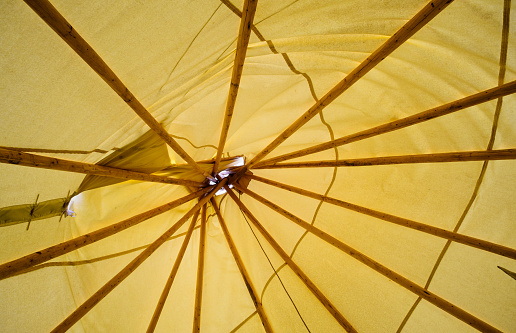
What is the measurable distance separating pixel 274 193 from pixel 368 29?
276cm

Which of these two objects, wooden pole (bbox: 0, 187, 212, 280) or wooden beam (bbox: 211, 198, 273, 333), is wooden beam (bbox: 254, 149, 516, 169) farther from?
wooden pole (bbox: 0, 187, 212, 280)

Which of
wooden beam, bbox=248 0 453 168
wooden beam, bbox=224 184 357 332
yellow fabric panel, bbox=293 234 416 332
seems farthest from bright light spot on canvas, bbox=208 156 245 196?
wooden beam, bbox=248 0 453 168

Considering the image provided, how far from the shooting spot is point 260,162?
12.8 feet

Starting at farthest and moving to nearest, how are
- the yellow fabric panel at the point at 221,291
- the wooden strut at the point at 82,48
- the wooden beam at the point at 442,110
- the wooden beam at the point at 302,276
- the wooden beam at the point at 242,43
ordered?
the yellow fabric panel at the point at 221,291 → the wooden beam at the point at 302,276 → the wooden beam at the point at 442,110 → the wooden beam at the point at 242,43 → the wooden strut at the point at 82,48

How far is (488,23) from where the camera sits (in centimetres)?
215

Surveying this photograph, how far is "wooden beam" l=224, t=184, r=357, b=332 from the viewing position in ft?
12.1

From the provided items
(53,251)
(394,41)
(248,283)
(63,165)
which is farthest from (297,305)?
(394,41)

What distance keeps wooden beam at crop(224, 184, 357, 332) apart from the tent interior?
5 centimetres

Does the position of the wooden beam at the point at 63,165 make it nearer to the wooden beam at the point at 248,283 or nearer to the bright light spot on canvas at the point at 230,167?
the bright light spot on canvas at the point at 230,167

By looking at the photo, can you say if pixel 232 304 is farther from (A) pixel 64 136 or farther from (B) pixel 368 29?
(B) pixel 368 29

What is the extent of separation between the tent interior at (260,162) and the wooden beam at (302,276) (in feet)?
0.16

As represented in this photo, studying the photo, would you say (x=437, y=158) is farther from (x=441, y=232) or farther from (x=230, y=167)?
(x=230, y=167)

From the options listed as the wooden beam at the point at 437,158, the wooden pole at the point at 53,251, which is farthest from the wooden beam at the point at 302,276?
the wooden pole at the point at 53,251

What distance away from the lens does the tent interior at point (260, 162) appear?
6.38 ft
